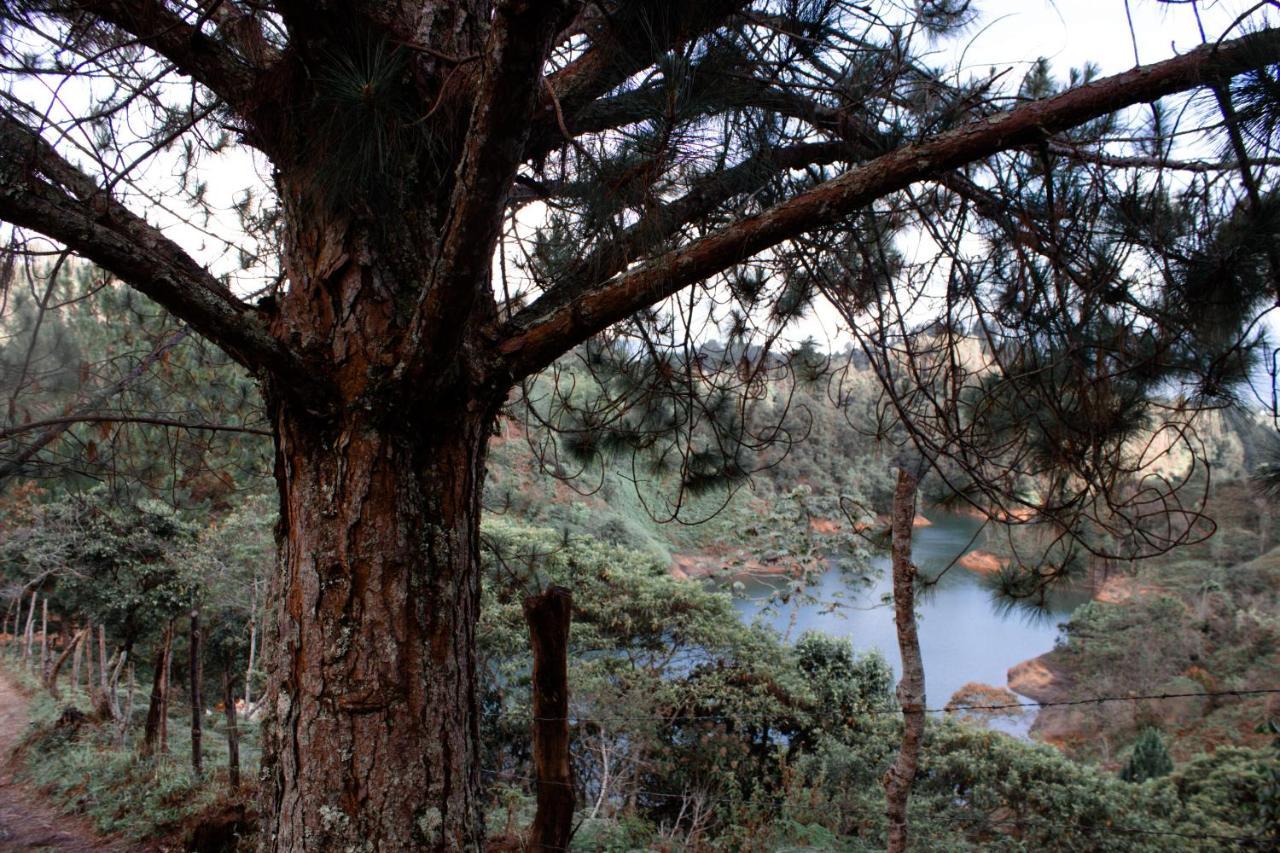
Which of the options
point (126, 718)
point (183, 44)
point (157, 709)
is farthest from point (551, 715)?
point (126, 718)

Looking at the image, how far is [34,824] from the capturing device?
4.11 metres

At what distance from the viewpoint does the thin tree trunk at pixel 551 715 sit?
5.88ft

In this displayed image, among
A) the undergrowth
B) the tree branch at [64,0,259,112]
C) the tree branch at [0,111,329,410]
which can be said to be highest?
the tree branch at [64,0,259,112]

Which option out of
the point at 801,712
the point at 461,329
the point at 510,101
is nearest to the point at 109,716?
the point at 801,712

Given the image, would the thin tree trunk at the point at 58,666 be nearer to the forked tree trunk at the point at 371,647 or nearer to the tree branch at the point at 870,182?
the forked tree trunk at the point at 371,647

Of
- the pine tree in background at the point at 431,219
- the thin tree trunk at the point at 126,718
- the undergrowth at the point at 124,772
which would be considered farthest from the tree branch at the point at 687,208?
the thin tree trunk at the point at 126,718

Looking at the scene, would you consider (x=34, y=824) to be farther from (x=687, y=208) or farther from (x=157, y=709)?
(x=687, y=208)

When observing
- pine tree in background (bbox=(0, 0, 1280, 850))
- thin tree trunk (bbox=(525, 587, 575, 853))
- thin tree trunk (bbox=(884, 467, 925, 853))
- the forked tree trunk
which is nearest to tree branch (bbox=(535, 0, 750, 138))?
pine tree in background (bbox=(0, 0, 1280, 850))

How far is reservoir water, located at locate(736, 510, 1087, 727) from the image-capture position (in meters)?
8.24

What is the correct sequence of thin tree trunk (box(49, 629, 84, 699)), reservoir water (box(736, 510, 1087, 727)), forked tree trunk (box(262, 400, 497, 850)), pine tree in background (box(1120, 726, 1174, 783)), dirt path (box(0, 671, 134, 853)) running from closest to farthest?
forked tree trunk (box(262, 400, 497, 850)) < dirt path (box(0, 671, 134, 853)) < pine tree in background (box(1120, 726, 1174, 783)) < thin tree trunk (box(49, 629, 84, 699)) < reservoir water (box(736, 510, 1087, 727))

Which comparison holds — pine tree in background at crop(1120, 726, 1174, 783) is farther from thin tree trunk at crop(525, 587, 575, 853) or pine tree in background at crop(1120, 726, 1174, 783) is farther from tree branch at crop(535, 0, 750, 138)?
tree branch at crop(535, 0, 750, 138)

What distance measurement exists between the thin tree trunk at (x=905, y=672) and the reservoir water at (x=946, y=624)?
192 inches

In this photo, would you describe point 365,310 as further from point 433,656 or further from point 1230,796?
point 1230,796

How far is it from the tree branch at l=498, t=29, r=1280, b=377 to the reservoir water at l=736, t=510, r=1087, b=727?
6.66m
